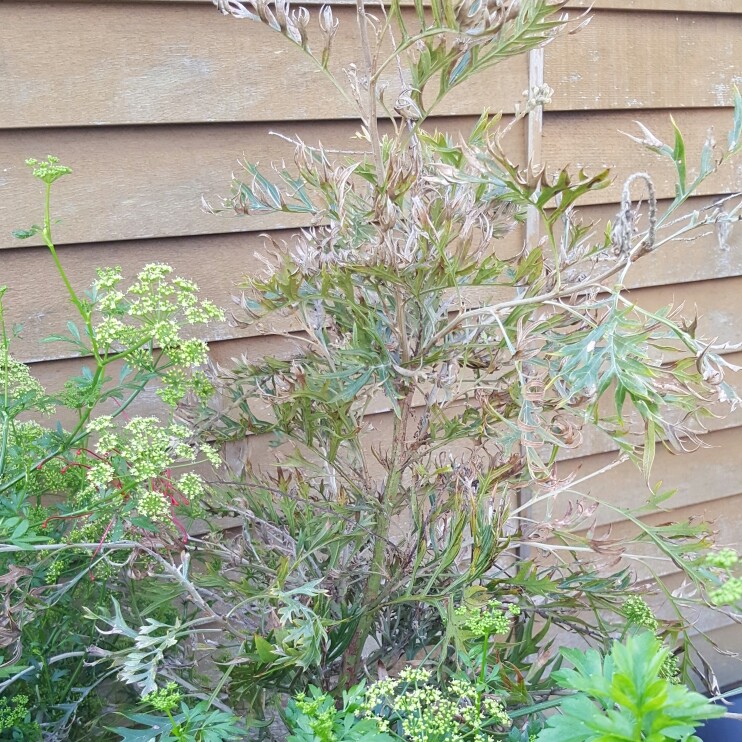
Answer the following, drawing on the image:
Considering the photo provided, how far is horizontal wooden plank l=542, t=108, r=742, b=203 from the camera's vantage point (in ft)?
5.98

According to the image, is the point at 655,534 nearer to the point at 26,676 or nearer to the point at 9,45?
the point at 26,676

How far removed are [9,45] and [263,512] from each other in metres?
1.06

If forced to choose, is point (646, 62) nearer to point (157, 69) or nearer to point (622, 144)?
point (622, 144)

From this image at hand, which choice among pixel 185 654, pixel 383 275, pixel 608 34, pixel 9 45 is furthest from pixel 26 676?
pixel 608 34

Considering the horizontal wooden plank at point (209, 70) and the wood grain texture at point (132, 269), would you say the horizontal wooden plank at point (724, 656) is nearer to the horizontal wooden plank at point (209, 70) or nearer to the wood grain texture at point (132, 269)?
the wood grain texture at point (132, 269)

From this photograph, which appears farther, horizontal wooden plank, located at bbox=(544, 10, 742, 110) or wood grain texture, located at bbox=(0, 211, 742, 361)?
horizontal wooden plank, located at bbox=(544, 10, 742, 110)

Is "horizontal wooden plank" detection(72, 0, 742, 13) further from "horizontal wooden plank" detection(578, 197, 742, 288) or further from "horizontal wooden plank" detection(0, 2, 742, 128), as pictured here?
"horizontal wooden plank" detection(578, 197, 742, 288)

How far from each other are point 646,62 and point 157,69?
128 centimetres

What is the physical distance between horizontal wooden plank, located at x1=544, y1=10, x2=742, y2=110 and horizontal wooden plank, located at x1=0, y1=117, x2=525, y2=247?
0.66 m

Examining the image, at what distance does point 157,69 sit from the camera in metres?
1.47

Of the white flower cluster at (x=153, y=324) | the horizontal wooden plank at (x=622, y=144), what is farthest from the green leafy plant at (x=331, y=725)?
the horizontal wooden plank at (x=622, y=144)

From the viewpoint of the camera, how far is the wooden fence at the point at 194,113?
1418mm

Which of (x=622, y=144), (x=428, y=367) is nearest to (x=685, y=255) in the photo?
(x=622, y=144)

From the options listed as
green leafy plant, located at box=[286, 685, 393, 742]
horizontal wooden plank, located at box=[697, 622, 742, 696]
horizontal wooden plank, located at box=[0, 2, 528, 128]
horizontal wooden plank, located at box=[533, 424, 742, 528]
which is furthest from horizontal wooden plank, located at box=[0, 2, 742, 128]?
horizontal wooden plank, located at box=[697, 622, 742, 696]
